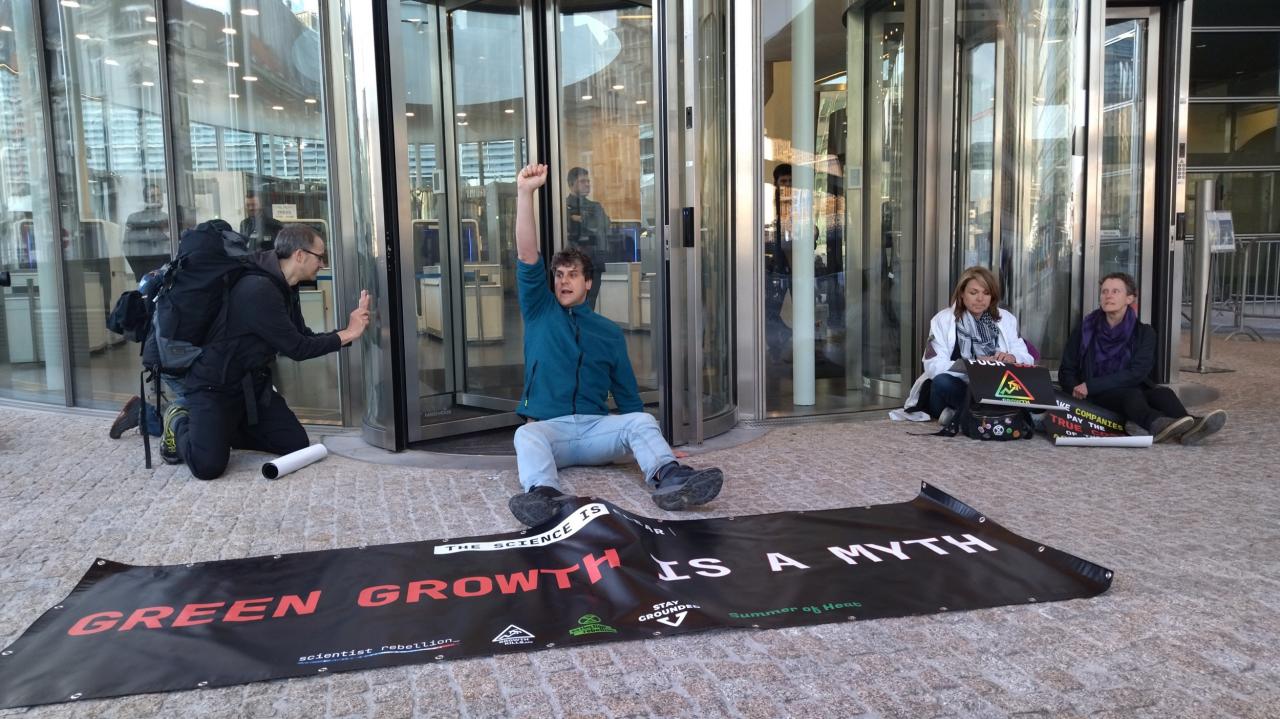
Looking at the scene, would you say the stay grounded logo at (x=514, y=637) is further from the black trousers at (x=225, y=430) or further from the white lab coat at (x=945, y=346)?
Result: the white lab coat at (x=945, y=346)

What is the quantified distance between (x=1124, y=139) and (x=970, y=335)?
2.49m

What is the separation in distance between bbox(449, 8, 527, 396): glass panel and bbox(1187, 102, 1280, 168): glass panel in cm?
1191

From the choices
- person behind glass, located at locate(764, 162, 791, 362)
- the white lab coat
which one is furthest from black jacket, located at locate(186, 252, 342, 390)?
the white lab coat

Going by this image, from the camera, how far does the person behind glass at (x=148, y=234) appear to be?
22.3 feet

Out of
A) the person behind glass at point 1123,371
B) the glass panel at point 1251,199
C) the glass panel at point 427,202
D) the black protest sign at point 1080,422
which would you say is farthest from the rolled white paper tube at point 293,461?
the glass panel at point 1251,199

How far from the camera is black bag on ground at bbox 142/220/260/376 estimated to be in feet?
16.0

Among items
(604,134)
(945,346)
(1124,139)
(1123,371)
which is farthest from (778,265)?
(1124,139)

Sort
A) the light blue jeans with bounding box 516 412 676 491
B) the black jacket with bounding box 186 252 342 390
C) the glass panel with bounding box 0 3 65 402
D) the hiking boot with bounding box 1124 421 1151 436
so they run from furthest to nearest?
1. the glass panel with bounding box 0 3 65 402
2. the hiking boot with bounding box 1124 421 1151 436
3. the black jacket with bounding box 186 252 342 390
4. the light blue jeans with bounding box 516 412 676 491

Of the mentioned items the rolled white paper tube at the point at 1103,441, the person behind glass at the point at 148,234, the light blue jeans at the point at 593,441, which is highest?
the person behind glass at the point at 148,234

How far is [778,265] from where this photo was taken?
20.8ft

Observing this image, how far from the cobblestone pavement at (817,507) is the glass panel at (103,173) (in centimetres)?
110

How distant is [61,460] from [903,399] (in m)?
5.33

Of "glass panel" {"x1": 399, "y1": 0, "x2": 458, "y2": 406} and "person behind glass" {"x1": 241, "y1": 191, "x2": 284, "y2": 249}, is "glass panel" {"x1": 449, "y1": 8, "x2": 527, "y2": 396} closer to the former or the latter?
"glass panel" {"x1": 399, "y1": 0, "x2": 458, "y2": 406}

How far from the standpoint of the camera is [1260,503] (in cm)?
404
